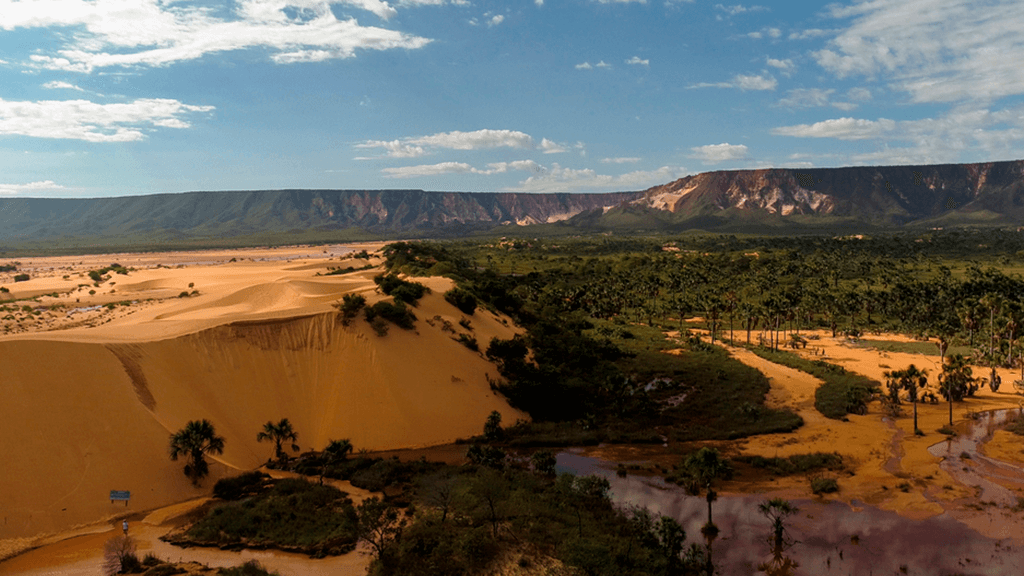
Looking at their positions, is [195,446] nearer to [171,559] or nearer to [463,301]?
[171,559]

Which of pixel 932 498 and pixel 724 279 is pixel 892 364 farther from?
pixel 724 279

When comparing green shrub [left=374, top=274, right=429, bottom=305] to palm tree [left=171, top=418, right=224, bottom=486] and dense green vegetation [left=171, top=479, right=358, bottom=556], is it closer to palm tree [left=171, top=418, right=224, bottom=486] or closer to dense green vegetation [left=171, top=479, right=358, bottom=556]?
palm tree [left=171, top=418, right=224, bottom=486]

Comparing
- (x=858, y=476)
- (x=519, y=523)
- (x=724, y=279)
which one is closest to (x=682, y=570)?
(x=519, y=523)

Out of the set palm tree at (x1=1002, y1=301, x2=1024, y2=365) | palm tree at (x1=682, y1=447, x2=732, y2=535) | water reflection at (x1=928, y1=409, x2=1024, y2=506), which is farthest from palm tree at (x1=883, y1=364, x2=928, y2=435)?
palm tree at (x1=682, y1=447, x2=732, y2=535)

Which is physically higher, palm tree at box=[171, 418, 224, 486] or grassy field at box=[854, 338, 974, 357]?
palm tree at box=[171, 418, 224, 486]

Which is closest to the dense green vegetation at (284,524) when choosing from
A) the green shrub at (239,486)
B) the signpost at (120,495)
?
the green shrub at (239,486)

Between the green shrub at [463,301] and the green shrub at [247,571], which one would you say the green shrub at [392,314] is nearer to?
the green shrub at [463,301]

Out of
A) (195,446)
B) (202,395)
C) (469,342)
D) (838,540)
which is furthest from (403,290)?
(838,540)
